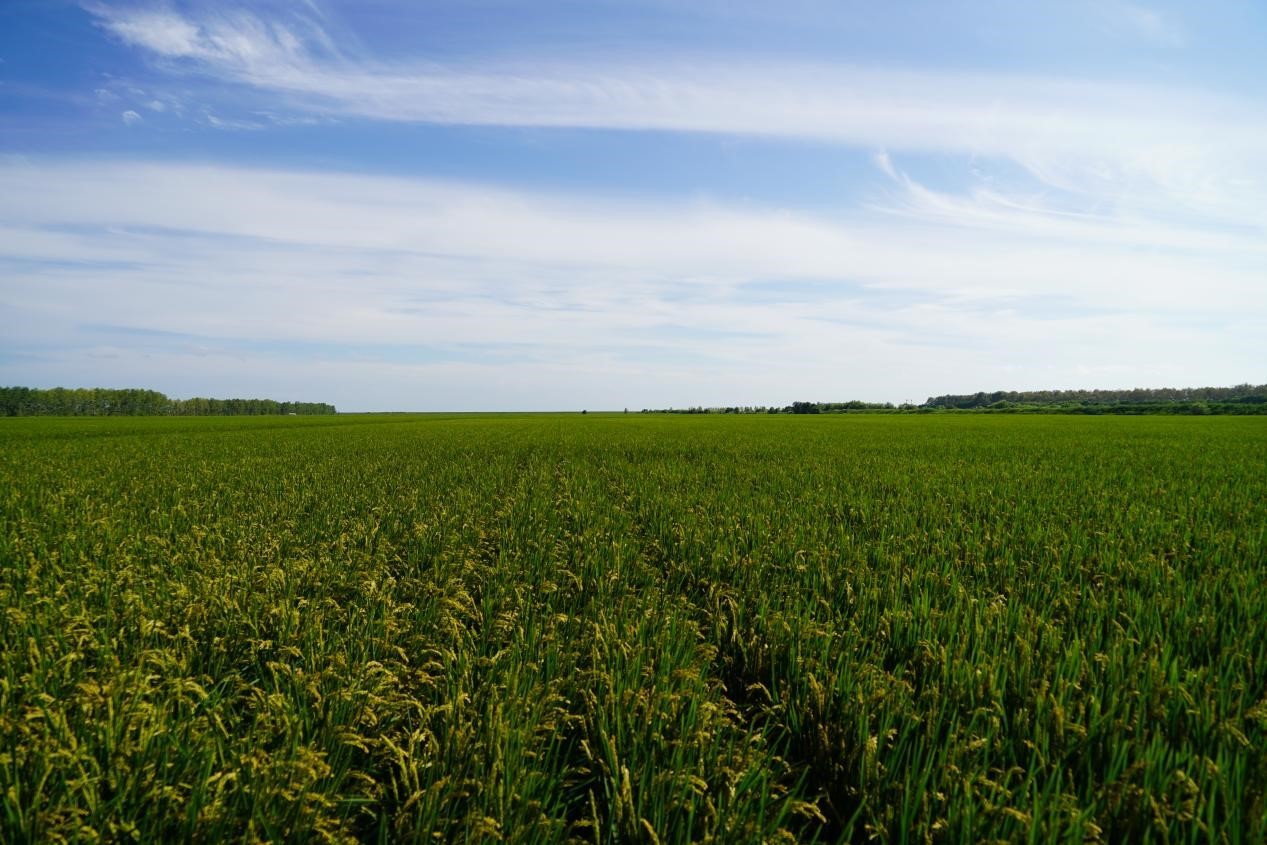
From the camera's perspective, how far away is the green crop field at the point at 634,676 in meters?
2.22

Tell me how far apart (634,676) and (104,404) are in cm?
19837

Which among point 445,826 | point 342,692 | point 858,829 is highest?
point 342,692

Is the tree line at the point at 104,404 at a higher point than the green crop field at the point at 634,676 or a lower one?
higher

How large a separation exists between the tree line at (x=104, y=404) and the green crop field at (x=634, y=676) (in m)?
168

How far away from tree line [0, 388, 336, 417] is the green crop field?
550 feet

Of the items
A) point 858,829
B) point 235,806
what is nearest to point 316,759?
point 235,806

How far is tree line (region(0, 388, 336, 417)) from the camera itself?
5556 inches

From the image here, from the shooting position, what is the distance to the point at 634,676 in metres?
3.13

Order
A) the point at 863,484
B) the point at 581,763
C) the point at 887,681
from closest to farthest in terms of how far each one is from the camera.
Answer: the point at 581,763, the point at 887,681, the point at 863,484

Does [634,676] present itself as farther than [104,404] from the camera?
No

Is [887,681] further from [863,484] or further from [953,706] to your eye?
[863,484]

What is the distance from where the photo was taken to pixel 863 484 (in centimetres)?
1137

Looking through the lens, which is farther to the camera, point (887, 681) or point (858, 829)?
point (887, 681)

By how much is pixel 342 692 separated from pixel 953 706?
286 cm
